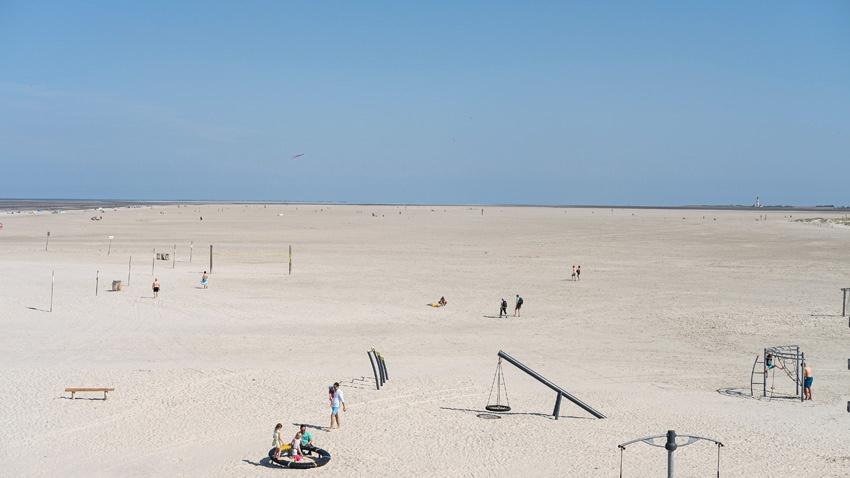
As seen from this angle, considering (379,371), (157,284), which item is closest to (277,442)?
(379,371)

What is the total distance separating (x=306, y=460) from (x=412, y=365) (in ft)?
24.3

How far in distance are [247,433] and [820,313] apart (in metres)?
22.9

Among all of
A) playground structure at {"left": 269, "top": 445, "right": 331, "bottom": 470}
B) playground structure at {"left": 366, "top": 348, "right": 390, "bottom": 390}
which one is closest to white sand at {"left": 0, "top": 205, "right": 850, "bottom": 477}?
playground structure at {"left": 269, "top": 445, "right": 331, "bottom": 470}

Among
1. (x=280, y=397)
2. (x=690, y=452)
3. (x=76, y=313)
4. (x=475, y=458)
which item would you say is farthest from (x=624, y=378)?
(x=76, y=313)

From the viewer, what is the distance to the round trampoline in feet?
43.2

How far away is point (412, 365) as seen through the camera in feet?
67.2

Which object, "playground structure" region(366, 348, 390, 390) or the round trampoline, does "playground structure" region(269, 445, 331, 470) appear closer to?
the round trampoline

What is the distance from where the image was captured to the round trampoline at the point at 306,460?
43.2ft

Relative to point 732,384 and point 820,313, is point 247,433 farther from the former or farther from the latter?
point 820,313

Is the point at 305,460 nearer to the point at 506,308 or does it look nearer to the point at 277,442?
the point at 277,442

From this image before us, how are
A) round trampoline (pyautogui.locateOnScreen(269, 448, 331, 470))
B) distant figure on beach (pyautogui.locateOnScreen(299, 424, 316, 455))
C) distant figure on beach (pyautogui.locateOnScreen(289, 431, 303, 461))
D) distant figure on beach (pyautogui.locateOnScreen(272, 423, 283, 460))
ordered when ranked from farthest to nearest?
distant figure on beach (pyautogui.locateOnScreen(299, 424, 316, 455))
distant figure on beach (pyautogui.locateOnScreen(272, 423, 283, 460))
distant figure on beach (pyautogui.locateOnScreen(289, 431, 303, 461))
round trampoline (pyautogui.locateOnScreen(269, 448, 331, 470))

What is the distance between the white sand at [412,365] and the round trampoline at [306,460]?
0.23m

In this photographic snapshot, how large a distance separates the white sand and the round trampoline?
0.23 meters

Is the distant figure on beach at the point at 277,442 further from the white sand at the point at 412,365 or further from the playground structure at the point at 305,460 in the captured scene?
the white sand at the point at 412,365
